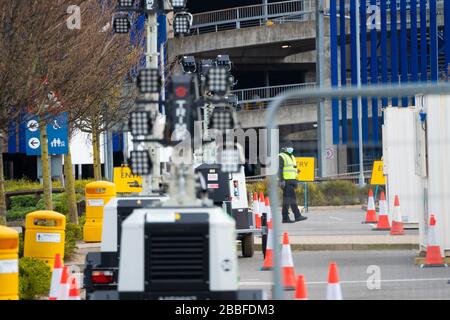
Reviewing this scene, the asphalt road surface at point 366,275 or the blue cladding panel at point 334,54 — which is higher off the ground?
the blue cladding panel at point 334,54

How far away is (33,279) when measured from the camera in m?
15.8

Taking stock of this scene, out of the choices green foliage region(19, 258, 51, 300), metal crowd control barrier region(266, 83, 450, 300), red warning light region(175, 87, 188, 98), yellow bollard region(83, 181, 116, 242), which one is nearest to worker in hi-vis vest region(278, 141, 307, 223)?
yellow bollard region(83, 181, 116, 242)

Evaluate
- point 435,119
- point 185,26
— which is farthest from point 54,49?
point 435,119

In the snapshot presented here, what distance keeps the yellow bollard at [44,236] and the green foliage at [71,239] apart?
4312 mm

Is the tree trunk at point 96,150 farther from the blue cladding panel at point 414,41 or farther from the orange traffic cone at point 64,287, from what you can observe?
the blue cladding panel at point 414,41

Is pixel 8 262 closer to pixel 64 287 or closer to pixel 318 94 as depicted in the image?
pixel 64 287

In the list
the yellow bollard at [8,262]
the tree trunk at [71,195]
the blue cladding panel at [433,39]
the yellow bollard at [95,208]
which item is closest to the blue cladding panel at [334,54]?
the blue cladding panel at [433,39]

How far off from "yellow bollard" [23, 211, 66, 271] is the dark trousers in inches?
204

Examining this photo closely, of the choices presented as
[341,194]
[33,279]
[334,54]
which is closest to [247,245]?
[341,194]

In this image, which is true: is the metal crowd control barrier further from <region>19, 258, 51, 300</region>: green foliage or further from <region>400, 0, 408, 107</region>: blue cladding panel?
<region>400, 0, 408, 107</region>: blue cladding panel

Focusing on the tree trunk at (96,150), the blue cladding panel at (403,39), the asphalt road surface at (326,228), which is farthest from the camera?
the blue cladding panel at (403,39)

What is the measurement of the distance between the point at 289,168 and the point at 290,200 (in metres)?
4.49

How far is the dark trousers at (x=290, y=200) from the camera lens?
2195 centimetres
